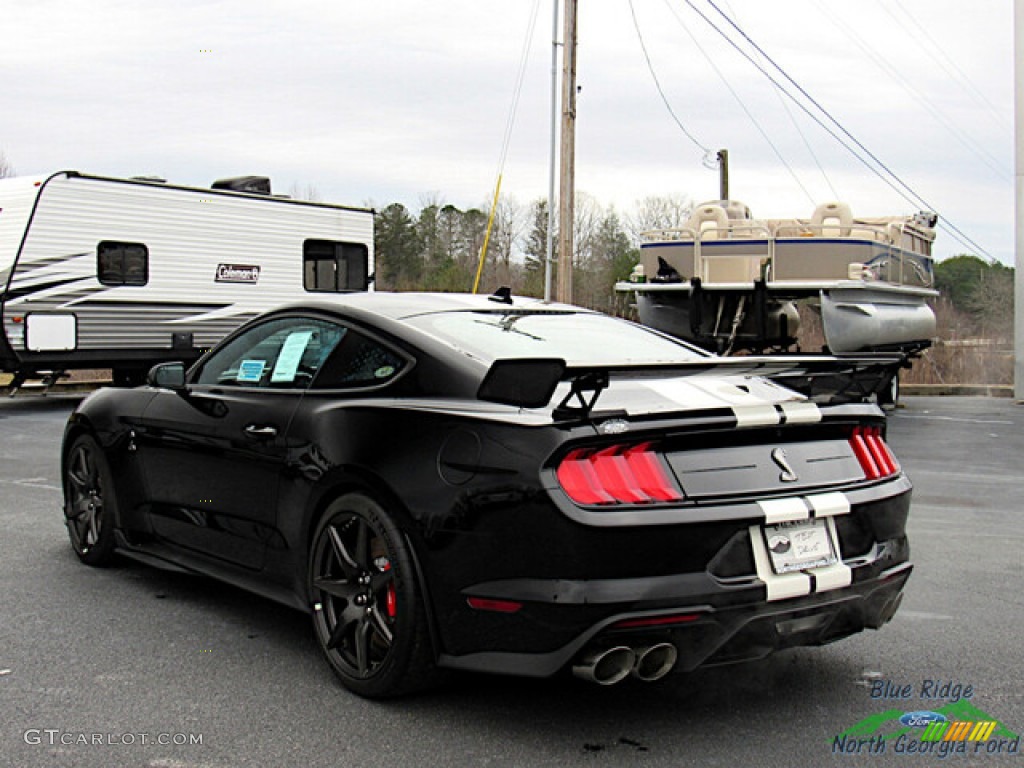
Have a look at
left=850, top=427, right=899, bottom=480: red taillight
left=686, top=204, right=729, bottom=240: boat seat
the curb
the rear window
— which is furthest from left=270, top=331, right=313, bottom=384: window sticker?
the curb

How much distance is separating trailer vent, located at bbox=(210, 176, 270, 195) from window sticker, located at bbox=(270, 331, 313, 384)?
14.9 meters

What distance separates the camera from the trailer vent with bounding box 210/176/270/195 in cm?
1938

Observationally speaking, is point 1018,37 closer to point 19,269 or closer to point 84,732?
point 19,269

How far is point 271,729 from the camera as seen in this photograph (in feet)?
→ 12.7

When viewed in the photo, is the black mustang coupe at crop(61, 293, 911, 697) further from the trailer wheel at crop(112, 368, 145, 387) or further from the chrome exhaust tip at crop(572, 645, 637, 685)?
the trailer wheel at crop(112, 368, 145, 387)

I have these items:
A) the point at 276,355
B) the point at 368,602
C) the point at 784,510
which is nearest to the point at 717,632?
the point at 784,510

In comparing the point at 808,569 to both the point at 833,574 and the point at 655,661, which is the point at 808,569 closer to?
the point at 833,574

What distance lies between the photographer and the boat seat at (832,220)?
643 inches

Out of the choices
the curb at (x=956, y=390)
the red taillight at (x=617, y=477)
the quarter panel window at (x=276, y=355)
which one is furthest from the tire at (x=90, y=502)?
the curb at (x=956, y=390)

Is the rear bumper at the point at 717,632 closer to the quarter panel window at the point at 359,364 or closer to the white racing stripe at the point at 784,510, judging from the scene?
the white racing stripe at the point at 784,510

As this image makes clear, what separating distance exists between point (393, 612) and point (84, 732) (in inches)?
41.4

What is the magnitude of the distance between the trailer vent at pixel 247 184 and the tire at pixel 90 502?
13495 millimetres

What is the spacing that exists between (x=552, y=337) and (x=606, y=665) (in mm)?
1724

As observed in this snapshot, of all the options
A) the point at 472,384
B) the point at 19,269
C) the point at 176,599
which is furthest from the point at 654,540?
the point at 19,269
